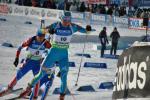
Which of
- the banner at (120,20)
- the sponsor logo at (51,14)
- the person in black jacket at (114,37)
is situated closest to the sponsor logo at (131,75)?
the person in black jacket at (114,37)

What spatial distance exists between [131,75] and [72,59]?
62.1 feet

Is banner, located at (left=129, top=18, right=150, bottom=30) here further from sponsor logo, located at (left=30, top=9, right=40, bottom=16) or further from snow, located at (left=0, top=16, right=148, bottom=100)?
sponsor logo, located at (left=30, top=9, right=40, bottom=16)

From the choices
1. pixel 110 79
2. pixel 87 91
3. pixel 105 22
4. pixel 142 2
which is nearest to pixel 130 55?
pixel 87 91

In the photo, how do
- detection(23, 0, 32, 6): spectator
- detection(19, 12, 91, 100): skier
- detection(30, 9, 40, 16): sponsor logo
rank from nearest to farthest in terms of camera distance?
1. detection(19, 12, 91, 100): skier
2. detection(30, 9, 40, 16): sponsor logo
3. detection(23, 0, 32, 6): spectator

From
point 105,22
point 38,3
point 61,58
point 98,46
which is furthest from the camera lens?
point 38,3

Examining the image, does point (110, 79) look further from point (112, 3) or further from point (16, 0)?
point (16, 0)

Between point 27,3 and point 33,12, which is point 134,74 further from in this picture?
point 27,3

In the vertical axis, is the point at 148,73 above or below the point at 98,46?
above

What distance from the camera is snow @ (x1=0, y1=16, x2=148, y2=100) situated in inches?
559

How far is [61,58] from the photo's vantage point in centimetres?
1138

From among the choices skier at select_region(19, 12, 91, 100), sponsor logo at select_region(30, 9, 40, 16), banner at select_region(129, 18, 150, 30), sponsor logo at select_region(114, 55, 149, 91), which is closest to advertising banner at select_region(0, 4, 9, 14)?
sponsor logo at select_region(30, 9, 40, 16)

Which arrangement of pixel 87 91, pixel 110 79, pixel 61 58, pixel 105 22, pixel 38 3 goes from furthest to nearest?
pixel 38 3 < pixel 105 22 < pixel 110 79 < pixel 87 91 < pixel 61 58

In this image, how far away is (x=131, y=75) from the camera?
576 centimetres

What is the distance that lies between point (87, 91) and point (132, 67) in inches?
355
